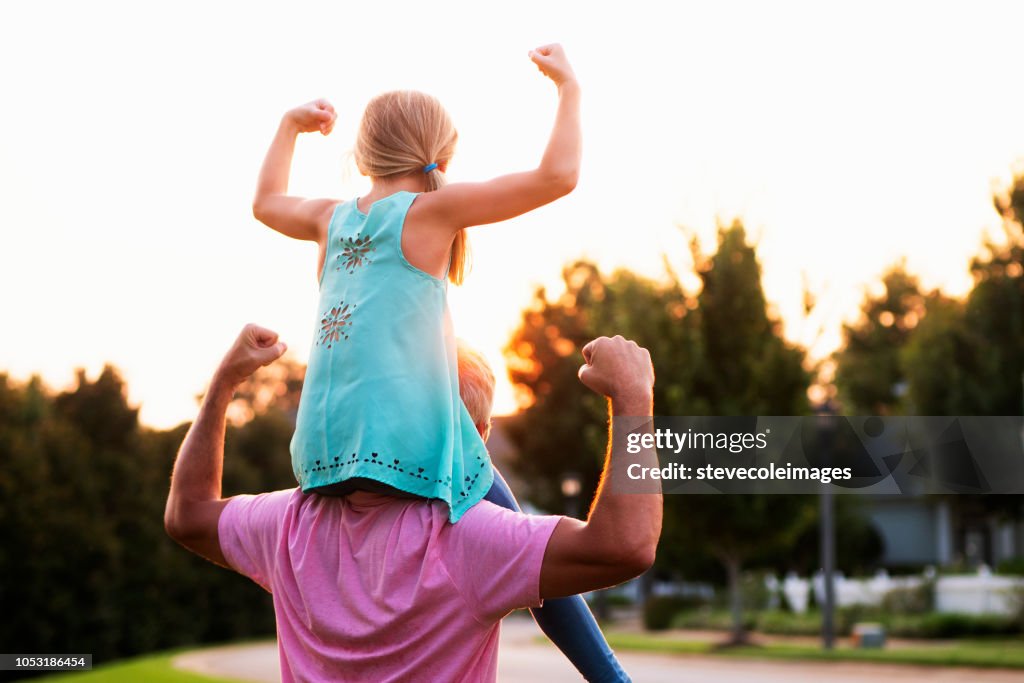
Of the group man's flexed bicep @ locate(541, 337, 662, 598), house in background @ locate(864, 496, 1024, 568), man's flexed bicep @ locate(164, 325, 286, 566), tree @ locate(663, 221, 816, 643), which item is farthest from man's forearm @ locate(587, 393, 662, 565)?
house in background @ locate(864, 496, 1024, 568)

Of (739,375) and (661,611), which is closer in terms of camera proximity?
(739,375)

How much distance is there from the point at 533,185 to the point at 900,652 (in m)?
19.9

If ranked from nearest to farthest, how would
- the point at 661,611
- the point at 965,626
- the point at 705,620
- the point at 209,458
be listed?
A: 1. the point at 209,458
2. the point at 965,626
3. the point at 705,620
4. the point at 661,611

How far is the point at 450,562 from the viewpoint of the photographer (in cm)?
163

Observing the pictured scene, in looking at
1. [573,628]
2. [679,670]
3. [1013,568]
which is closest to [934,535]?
[1013,568]

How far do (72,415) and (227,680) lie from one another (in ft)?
36.6

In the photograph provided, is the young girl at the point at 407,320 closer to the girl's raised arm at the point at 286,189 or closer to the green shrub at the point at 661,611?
the girl's raised arm at the point at 286,189

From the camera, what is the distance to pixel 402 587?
165cm

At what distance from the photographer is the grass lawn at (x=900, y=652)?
18031 millimetres

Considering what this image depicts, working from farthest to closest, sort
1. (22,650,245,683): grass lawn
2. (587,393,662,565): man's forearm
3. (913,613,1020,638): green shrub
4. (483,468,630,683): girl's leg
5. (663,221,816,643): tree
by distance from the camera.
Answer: (913,613,1020,638): green shrub, (663,221,816,643): tree, (22,650,245,683): grass lawn, (483,468,630,683): girl's leg, (587,393,662,565): man's forearm

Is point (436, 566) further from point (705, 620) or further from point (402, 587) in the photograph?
point (705, 620)

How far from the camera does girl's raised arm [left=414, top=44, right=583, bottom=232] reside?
1.72m

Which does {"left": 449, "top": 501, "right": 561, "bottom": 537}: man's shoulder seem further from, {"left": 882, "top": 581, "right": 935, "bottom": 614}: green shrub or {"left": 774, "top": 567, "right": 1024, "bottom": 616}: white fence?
{"left": 882, "top": 581, "right": 935, "bottom": 614}: green shrub

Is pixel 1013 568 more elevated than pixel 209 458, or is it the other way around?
pixel 209 458
